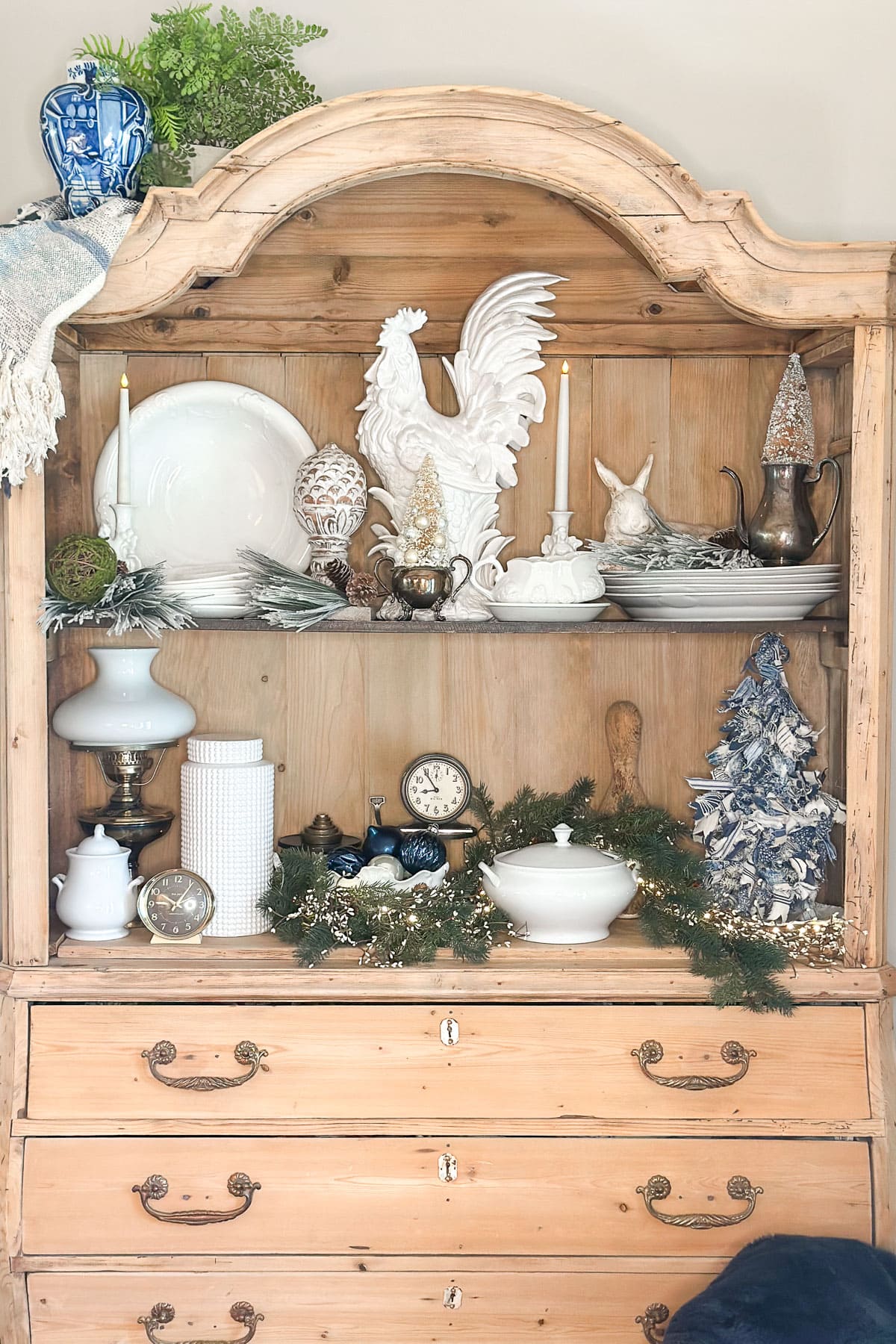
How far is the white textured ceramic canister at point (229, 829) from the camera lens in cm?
170

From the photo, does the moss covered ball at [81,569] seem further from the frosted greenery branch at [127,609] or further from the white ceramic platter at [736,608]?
the white ceramic platter at [736,608]

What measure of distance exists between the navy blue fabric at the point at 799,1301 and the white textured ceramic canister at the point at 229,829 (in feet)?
2.52

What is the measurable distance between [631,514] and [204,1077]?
103 cm

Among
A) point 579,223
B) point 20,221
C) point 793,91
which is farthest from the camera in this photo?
point 793,91

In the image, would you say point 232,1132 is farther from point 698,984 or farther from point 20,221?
point 20,221

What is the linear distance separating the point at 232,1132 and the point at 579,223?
140cm

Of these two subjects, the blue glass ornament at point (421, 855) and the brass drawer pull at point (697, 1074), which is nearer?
the brass drawer pull at point (697, 1074)

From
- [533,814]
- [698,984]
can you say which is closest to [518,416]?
[533,814]

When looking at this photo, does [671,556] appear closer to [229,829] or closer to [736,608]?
[736,608]

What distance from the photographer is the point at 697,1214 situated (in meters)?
1.57

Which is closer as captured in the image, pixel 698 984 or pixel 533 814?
pixel 698 984

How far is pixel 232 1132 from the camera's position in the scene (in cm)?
156

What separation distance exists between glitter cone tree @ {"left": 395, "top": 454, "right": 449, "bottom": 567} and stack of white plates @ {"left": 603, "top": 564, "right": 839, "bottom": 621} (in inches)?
11.2

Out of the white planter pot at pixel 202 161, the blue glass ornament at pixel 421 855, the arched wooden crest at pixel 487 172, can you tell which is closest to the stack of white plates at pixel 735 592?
the arched wooden crest at pixel 487 172
